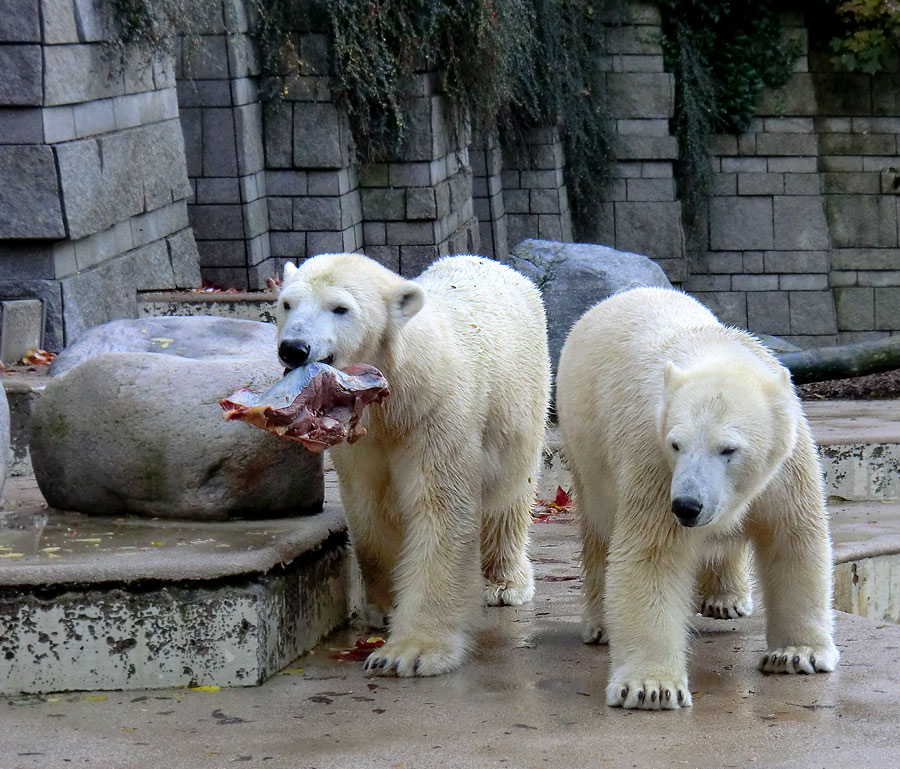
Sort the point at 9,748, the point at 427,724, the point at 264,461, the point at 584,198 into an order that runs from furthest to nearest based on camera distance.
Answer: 1. the point at 584,198
2. the point at 264,461
3. the point at 427,724
4. the point at 9,748

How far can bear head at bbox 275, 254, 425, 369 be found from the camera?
3.26 metres

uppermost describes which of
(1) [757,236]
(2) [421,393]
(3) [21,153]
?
(3) [21,153]

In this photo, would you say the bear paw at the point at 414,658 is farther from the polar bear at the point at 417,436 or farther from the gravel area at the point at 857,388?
the gravel area at the point at 857,388

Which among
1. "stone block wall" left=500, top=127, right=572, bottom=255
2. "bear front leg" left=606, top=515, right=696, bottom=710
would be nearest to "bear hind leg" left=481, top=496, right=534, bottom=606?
"bear front leg" left=606, top=515, right=696, bottom=710

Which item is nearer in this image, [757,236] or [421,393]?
[421,393]

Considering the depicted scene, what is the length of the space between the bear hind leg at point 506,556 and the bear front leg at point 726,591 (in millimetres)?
578

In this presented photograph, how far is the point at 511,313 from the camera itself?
430 cm

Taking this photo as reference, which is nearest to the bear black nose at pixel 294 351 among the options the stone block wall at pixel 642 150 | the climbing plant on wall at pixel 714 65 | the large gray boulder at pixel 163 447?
the large gray boulder at pixel 163 447

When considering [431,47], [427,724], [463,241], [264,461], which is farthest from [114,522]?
[463,241]

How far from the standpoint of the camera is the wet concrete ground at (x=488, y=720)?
2881mm

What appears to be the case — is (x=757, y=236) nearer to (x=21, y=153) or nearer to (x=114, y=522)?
(x=21, y=153)

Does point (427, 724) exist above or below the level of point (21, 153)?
below

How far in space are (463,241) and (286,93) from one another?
209cm

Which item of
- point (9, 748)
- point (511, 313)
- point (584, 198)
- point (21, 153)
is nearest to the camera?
point (9, 748)
